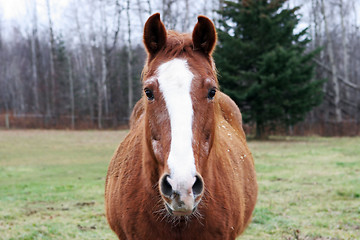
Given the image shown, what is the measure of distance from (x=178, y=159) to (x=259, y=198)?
6.26 metres

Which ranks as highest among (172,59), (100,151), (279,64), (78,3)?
(78,3)

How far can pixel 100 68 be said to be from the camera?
135ft

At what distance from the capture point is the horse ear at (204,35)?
235 cm

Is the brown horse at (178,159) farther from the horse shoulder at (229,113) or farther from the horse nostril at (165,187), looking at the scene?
the horse shoulder at (229,113)

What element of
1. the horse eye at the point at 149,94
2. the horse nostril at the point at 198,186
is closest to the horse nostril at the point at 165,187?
the horse nostril at the point at 198,186

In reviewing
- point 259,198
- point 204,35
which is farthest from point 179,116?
point 259,198

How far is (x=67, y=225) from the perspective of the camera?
598 centimetres

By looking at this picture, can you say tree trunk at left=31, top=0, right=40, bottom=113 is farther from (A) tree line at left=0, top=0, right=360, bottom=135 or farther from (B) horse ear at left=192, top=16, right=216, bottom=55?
(B) horse ear at left=192, top=16, right=216, bottom=55

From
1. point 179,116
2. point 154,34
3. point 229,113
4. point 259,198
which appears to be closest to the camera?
point 179,116

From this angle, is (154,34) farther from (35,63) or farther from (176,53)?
(35,63)

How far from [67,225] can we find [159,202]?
4171 mm

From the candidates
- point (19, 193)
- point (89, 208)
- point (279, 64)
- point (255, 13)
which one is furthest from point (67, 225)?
point (255, 13)

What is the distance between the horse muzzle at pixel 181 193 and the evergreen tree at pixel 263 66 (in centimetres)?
1924

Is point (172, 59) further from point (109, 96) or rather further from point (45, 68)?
point (45, 68)
